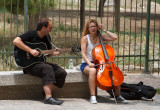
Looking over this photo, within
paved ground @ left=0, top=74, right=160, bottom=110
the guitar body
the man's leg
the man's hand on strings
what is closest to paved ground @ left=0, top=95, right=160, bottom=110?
paved ground @ left=0, top=74, right=160, bottom=110

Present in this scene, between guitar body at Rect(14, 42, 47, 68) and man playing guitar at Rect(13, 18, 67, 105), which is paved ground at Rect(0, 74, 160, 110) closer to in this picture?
man playing guitar at Rect(13, 18, 67, 105)

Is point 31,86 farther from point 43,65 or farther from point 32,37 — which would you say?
point 32,37

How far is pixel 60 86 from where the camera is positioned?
6371 mm

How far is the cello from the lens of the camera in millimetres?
6105

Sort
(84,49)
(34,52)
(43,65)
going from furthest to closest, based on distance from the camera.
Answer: (84,49)
(43,65)
(34,52)

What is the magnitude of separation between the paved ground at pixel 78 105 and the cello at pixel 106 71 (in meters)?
0.30

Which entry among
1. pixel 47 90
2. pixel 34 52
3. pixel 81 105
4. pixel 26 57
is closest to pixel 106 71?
pixel 81 105

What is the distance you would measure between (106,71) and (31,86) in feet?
4.07

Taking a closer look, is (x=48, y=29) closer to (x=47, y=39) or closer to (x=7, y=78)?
(x=47, y=39)

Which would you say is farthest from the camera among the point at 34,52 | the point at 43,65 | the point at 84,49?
the point at 84,49

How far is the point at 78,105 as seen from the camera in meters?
6.11

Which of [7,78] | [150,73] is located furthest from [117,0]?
[7,78]

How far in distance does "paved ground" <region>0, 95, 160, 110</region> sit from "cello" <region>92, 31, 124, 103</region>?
303mm

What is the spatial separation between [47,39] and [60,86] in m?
0.73
